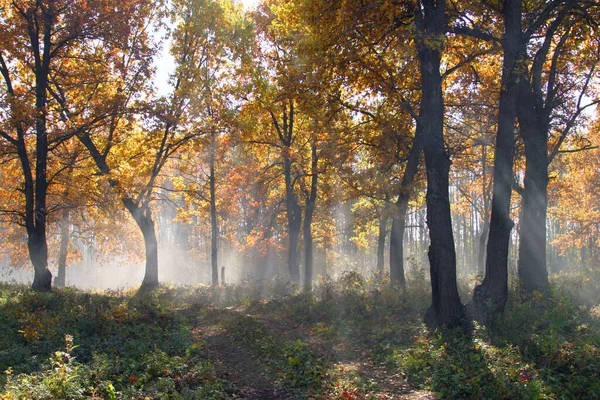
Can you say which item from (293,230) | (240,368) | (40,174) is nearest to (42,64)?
(40,174)

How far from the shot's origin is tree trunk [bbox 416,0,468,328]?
10.8 metres

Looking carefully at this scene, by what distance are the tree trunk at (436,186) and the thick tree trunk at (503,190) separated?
1.19 metres

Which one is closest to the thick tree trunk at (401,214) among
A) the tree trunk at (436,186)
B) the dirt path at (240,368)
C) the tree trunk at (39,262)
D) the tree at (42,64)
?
the tree trunk at (436,186)

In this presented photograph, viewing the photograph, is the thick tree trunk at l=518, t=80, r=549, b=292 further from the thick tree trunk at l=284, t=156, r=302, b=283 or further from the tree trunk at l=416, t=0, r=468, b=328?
the thick tree trunk at l=284, t=156, r=302, b=283

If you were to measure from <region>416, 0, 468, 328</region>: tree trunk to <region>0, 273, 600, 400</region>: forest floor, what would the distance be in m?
0.70

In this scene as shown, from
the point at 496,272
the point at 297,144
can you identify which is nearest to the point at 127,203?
the point at 297,144

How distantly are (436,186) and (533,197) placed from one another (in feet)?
20.0

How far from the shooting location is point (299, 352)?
953 cm

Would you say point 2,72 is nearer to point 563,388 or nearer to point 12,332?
point 12,332

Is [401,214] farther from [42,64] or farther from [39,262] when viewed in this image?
[42,64]

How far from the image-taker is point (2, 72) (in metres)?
17.6

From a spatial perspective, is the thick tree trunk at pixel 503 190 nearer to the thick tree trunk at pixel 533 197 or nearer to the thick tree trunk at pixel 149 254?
the thick tree trunk at pixel 533 197

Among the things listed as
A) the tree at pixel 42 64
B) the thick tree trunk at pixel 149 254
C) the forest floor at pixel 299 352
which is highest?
the tree at pixel 42 64

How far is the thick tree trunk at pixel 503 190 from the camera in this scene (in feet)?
37.8
